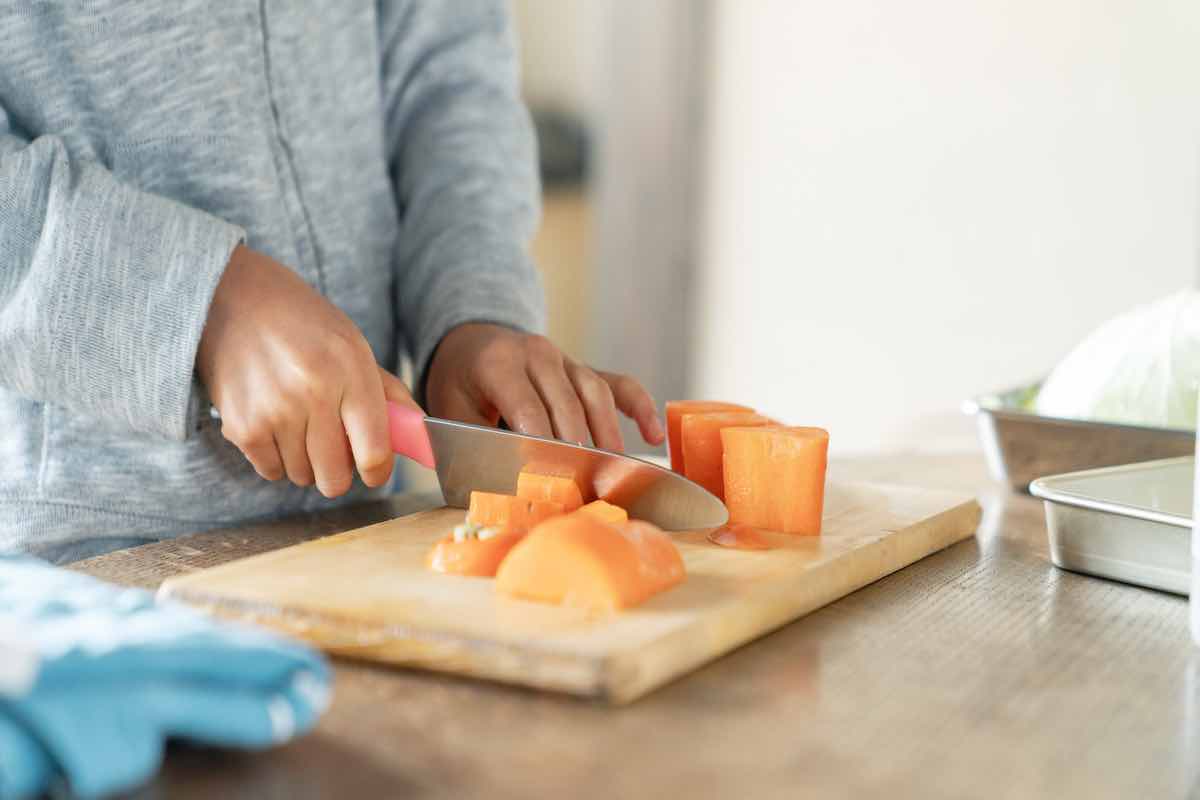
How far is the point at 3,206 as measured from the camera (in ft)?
3.17

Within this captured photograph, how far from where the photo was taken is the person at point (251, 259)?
97 cm

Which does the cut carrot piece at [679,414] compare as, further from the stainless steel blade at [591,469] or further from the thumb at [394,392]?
the thumb at [394,392]

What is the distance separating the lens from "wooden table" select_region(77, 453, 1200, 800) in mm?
589

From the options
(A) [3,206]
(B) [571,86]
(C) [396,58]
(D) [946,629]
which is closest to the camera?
(D) [946,629]

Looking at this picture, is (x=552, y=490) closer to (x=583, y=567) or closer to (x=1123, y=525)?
(x=583, y=567)

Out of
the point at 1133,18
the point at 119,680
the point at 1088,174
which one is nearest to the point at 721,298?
the point at 1088,174

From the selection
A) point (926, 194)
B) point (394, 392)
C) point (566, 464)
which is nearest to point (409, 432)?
point (394, 392)

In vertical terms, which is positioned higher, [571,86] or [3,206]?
[571,86]

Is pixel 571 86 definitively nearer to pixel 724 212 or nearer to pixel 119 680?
pixel 724 212

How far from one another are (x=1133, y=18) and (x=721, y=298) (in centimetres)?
125

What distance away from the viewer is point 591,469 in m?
1.06

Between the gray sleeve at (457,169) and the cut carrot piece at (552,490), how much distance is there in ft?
1.07

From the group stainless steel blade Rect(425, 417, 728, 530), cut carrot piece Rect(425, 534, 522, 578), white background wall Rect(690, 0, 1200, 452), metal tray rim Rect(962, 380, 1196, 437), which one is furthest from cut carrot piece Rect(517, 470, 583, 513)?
white background wall Rect(690, 0, 1200, 452)

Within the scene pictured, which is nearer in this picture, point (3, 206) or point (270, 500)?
point (3, 206)
